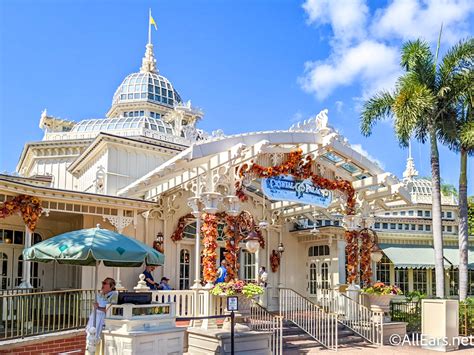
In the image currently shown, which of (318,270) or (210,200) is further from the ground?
(210,200)

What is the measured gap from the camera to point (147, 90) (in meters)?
28.7

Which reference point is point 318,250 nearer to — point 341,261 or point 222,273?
point 341,261

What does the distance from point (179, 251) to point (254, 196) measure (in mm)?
3550

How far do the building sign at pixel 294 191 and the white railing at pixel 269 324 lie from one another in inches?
113

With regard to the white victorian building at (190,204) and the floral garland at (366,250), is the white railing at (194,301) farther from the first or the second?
the floral garland at (366,250)

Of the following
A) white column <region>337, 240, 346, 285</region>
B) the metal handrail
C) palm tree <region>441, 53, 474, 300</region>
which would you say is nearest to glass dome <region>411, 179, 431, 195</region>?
palm tree <region>441, 53, 474, 300</region>

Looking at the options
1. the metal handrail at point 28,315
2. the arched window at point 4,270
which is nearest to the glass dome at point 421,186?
the arched window at point 4,270

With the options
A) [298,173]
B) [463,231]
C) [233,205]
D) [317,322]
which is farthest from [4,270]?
[463,231]

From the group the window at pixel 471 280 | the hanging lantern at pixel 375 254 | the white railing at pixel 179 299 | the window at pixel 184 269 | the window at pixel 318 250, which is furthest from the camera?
the window at pixel 471 280

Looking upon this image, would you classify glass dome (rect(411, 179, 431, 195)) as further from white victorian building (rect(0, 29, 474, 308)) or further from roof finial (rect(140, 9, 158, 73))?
roof finial (rect(140, 9, 158, 73))

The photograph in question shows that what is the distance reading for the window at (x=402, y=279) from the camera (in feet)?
76.6

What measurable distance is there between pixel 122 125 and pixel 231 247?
12.7 meters

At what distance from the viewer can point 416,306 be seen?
16.6 metres

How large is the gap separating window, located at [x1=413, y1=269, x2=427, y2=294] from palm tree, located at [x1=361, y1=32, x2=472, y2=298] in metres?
A: 6.37
